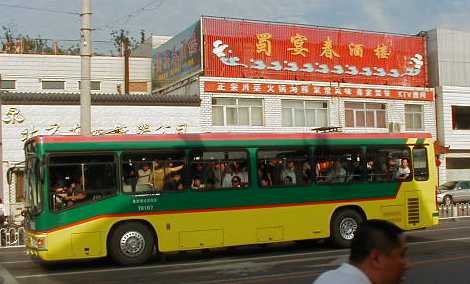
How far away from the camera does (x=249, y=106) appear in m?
30.8

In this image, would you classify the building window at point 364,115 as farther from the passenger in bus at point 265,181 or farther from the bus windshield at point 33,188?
the bus windshield at point 33,188

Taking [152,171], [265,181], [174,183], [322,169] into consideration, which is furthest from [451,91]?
[152,171]

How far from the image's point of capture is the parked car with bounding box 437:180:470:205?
34.5 m

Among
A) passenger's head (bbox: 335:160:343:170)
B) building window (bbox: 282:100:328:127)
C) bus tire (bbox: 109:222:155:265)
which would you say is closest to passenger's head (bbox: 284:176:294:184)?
passenger's head (bbox: 335:160:343:170)

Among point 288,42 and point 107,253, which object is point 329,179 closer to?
point 107,253

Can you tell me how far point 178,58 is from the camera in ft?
108

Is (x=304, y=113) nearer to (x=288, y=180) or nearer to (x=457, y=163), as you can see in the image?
(x=457, y=163)

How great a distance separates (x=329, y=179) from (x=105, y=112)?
48.8 ft

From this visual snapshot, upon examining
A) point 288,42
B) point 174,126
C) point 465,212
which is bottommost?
point 465,212

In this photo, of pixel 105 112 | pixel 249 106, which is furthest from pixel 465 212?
pixel 105 112

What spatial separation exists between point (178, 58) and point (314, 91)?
6869 mm

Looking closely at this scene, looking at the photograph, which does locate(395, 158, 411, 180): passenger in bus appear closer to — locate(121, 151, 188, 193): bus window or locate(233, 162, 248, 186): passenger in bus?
locate(233, 162, 248, 186): passenger in bus

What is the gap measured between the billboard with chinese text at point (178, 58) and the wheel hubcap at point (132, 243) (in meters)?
17.5

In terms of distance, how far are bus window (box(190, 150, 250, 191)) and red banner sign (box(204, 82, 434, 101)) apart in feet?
51.1
